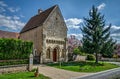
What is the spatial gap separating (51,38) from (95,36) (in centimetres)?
1013

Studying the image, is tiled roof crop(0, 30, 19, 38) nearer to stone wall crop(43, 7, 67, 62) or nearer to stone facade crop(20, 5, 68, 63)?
stone facade crop(20, 5, 68, 63)

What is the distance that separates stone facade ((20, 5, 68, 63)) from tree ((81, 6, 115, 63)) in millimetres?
5446

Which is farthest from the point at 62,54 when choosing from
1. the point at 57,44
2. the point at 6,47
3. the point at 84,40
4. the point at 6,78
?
the point at 6,78

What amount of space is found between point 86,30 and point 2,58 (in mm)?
21732

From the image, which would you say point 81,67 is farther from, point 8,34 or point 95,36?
point 8,34

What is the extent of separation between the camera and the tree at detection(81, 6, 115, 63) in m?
34.4

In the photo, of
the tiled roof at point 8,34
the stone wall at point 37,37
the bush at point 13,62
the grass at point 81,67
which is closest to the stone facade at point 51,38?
the stone wall at point 37,37

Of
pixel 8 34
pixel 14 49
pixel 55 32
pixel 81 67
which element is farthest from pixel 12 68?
pixel 8 34

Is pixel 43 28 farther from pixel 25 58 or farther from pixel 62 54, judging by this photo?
pixel 25 58

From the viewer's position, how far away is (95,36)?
114 feet

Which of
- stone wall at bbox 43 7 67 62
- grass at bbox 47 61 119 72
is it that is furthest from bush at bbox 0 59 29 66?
stone wall at bbox 43 7 67 62

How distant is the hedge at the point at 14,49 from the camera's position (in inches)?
A: 788

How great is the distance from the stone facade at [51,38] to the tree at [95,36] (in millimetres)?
5446

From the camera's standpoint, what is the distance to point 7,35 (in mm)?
46188
